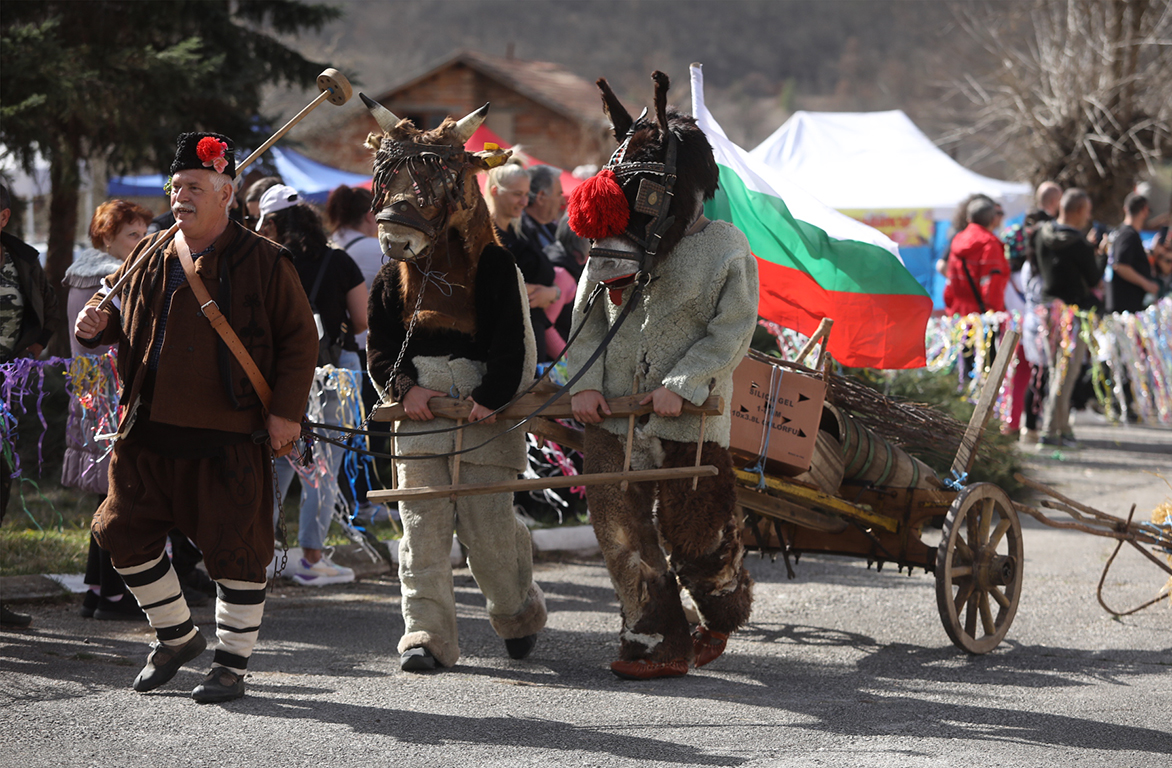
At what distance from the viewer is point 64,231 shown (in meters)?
11.1

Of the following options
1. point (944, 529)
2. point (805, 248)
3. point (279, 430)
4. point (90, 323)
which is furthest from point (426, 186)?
point (944, 529)

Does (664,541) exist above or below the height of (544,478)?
below

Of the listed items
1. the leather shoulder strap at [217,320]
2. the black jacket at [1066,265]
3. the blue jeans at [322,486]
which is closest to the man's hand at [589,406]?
the leather shoulder strap at [217,320]

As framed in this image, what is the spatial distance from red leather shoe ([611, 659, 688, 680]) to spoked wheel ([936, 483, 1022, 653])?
1.22 metres

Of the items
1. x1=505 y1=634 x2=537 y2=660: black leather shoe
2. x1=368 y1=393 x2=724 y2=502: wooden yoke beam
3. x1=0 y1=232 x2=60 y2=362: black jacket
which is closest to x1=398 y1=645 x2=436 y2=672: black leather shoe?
x1=505 y1=634 x2=537 y2=660: black leather shoe

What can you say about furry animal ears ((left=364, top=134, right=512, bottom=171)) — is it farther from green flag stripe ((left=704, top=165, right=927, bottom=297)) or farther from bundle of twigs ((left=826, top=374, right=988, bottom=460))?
bundle of twigs ((left=826, top=374, right=988, bottom=460))

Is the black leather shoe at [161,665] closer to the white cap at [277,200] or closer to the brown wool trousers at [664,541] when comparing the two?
the brown wool trousers at [664,541]

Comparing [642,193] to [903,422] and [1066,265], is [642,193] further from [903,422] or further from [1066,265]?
[1066,265]

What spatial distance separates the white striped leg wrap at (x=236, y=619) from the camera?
437 cm

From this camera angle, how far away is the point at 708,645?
5.09m

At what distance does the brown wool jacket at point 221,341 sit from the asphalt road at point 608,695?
1.04 m

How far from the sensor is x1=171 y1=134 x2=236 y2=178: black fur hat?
14.0 feet

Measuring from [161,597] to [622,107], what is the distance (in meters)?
2.52

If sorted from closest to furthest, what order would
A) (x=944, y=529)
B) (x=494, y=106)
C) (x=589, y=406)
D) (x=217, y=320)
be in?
1. (x=217, y=320)
2. (x=589, y=406)
3. (x=944, y=529)
4. (x=494, y=106)
